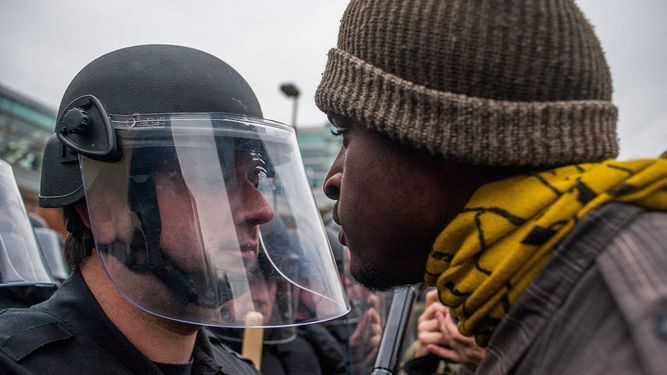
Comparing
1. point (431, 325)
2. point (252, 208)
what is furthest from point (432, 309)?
point (252, 208)

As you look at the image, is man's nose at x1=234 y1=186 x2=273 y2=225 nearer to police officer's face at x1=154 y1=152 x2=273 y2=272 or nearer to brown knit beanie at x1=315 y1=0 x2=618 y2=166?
police officer's face at x1=154 y1=152 x2=273 y2=272

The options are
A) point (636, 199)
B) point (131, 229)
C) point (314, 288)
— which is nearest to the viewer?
point (636, 199)

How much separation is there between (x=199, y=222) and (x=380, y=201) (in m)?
0.59

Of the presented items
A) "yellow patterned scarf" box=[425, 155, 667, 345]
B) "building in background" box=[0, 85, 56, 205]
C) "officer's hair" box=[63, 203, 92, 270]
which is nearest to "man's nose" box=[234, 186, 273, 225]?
"officer's hair" box=[63, 203, 92, 270]

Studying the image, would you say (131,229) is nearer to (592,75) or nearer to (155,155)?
(155,155)

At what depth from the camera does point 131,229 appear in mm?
1600

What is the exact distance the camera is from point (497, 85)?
1.17m

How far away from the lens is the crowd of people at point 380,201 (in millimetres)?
934

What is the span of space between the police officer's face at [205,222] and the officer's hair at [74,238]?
39 cm

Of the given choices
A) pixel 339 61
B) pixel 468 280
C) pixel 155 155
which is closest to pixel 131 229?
pixel 155 155

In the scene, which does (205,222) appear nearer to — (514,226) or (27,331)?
(27,331)

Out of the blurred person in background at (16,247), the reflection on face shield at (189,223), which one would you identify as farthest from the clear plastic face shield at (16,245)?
the reflection on face shield at (189,223)

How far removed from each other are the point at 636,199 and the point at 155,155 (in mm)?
1264

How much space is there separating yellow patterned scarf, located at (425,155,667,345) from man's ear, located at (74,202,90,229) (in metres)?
1.22
